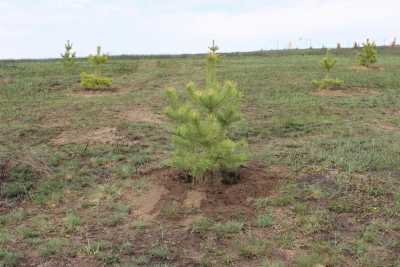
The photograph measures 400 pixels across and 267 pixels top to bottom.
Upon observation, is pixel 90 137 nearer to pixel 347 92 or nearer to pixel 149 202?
pixel 149 202

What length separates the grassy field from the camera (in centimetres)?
434

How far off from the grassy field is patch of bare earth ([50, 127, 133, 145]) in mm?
20

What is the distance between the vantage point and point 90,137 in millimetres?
8305

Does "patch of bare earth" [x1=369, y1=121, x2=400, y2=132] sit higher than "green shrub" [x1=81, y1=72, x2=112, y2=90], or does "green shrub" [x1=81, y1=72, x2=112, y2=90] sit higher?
"green shrub" [x1=81, y1=72, x2=112, y2=90]

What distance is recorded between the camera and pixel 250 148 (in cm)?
754

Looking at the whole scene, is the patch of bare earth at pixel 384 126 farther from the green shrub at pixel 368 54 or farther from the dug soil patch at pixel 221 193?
the green shrub at pixel 368 54

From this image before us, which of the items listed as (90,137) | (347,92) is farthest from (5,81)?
(347,92)

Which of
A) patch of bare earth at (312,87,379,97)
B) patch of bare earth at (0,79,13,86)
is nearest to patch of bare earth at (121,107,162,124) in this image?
patch of bare earth at (312,87,379,97)

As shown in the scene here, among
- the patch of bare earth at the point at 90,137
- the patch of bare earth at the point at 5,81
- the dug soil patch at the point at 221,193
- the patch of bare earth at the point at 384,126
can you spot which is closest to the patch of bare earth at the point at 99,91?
the patch of bare earth at the point at 5,81

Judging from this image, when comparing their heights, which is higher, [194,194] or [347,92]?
[347,92]

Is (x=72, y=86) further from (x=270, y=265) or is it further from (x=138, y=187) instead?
(x=270, y=265)

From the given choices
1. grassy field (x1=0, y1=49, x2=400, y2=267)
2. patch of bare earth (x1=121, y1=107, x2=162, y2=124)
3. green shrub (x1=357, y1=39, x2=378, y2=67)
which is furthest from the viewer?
green shrub (x1=357, y1=39, x2=378, y2=67)

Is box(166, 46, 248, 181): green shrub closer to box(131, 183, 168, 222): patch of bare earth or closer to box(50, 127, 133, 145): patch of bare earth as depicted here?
box(131, 183, 168, 222): patch of bare earth

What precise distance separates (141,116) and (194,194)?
15.8ft
